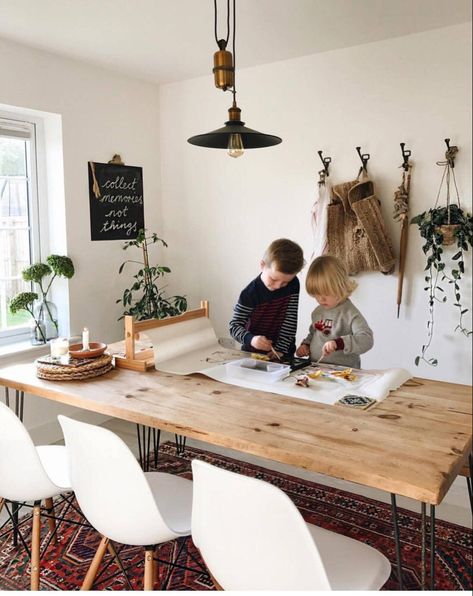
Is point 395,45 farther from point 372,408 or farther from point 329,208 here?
point 372,408

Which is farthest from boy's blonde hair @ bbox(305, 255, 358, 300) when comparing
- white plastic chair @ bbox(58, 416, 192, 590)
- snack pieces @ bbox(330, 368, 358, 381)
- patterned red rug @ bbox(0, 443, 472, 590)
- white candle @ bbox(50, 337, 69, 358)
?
white candle @ bbox(50, 337, 69, 358)

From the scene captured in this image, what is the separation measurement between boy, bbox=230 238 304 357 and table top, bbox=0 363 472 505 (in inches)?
7.4

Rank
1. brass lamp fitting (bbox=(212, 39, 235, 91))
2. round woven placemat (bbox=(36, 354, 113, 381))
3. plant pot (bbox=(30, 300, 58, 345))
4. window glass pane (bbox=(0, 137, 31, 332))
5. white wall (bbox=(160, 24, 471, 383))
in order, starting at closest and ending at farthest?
white wall (bbox=(160, 24, 471, 383)), brass lamp fitting (bbox=(212, 39, 235, 91)), window glass pane (bbox=(0, 137, 31, 332)), round woven placemat (bbox=(36, 354, 113, 381)), plant pot (bbox=(30, 300, 58, 345))

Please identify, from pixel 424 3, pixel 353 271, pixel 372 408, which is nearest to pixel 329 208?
pixel 353 271

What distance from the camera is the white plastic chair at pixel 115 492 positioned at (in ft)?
3.69

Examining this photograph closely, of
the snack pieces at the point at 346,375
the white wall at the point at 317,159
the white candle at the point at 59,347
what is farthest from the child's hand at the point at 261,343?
the white candle at the point at 59,347

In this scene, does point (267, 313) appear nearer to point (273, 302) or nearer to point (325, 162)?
point (273, 302)

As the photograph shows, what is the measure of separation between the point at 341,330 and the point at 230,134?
48cm

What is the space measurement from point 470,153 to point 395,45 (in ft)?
0.92

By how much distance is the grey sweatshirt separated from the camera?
104 cm

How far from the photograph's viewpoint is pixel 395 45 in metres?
0.67

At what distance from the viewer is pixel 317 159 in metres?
0.95

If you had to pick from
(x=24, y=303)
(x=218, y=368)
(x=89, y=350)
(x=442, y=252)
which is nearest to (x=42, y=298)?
(x=24, y=303)

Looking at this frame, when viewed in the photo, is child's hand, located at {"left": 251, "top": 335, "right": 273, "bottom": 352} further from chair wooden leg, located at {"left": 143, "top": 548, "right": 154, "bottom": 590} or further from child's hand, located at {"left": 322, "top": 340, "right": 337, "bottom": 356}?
chair wooden leg, located at {"left": 143, "top": 548, "right": 154, "bottom": 590}
